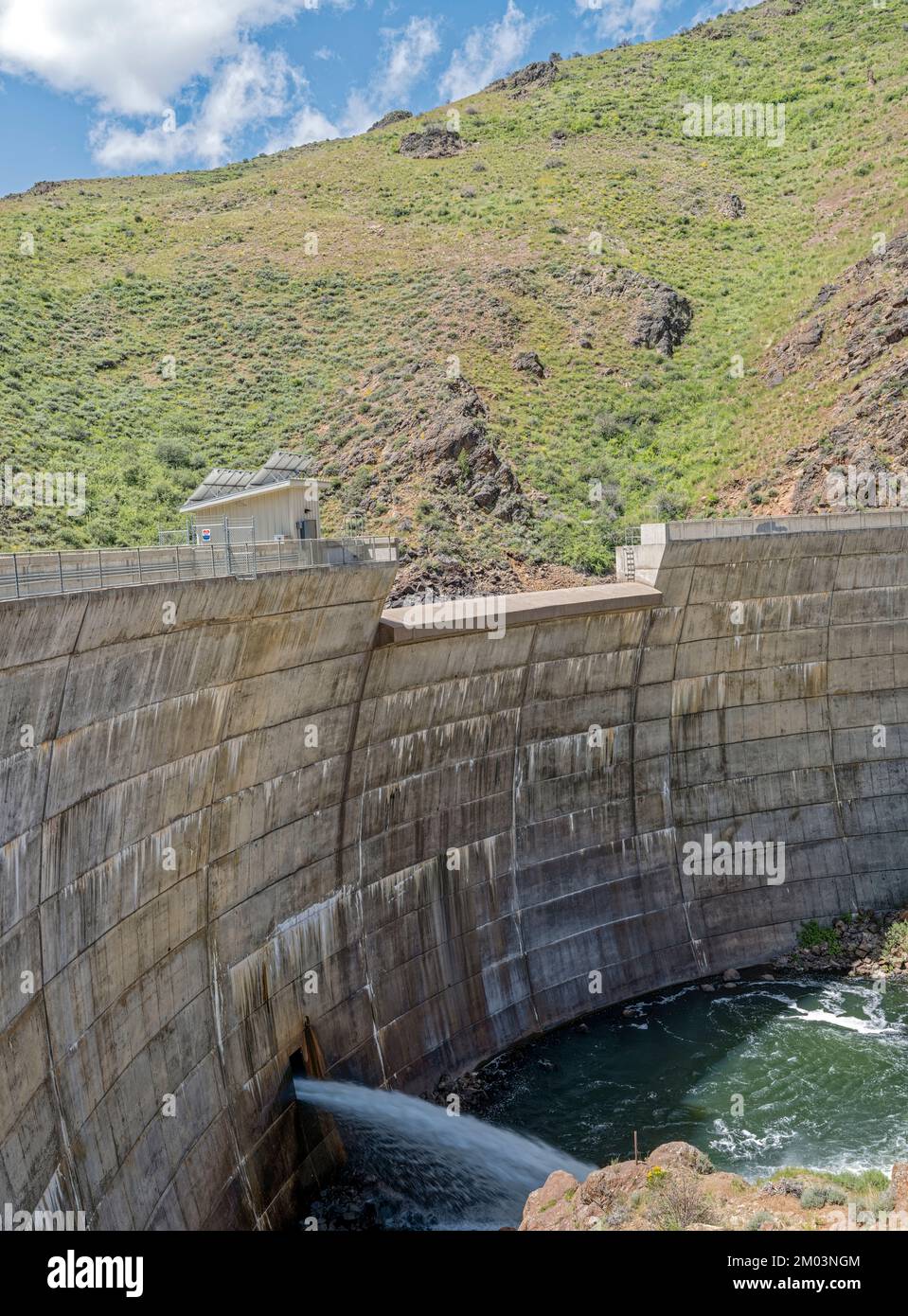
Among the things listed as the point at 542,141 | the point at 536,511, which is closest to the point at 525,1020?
the point at 536,511

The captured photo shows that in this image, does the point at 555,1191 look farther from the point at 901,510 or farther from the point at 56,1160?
the point at 901,510

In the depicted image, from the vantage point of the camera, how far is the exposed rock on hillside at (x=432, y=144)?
7500 centimetres

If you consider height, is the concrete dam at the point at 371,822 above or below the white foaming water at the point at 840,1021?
above

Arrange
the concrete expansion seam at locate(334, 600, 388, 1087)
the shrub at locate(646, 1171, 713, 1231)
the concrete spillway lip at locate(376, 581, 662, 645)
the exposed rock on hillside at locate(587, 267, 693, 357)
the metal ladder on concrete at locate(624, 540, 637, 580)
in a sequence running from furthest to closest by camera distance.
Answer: the exposed rock on hillside at locate(587, 267, 693, 357), the metal ladder on concrete at locate(624, 540, 637, 580), the concrete spillway lip at locate(376, 581, 662, 645), the concrete expansion seam at locate(334, 600, 388, 1087), the shrub at locate(646, 1171, 713, 1231)

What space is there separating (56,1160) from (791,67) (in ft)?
275

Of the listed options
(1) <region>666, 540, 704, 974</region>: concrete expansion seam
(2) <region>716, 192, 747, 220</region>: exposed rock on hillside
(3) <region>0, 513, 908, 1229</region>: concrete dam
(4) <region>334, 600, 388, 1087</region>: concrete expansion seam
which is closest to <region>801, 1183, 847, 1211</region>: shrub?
(3) <region>0, 513, 908, 1229</region>: concrete dam

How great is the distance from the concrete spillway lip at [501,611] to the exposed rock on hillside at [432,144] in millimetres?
58545

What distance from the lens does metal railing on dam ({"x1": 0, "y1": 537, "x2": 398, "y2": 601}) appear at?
485 inches

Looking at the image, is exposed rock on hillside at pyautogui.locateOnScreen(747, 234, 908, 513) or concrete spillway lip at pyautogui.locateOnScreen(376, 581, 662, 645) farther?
exposed rock on hillside at pyautogui.locateOnScreen(747, 234, 908, 513)

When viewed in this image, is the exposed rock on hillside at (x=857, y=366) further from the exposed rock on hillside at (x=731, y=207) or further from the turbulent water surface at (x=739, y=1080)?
the turbulent water surface at (x=739, y=1080)

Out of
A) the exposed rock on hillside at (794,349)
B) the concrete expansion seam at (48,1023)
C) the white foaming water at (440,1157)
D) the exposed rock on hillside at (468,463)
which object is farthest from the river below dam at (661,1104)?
the exposed rock on hillside at (794,349)

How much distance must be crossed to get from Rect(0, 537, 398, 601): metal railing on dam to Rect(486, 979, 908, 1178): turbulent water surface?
10073mm

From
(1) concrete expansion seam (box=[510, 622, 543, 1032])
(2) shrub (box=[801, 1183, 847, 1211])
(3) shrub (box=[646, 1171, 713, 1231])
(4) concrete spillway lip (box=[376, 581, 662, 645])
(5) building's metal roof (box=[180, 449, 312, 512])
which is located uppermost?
(5) building's metal roof (box=[180, 449, 312, 512])

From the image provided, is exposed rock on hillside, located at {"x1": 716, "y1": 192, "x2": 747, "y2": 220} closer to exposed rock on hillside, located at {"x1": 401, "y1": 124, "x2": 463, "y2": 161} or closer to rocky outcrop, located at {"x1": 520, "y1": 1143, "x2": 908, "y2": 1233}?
exposed rock on hillside, located at {"x1": 401, "y1": 124, "x2": 463, "y2": 161}
